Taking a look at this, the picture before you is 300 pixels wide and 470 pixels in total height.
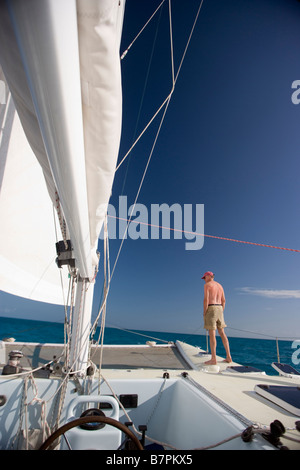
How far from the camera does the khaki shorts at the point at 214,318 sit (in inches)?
124

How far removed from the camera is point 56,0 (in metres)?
0.37

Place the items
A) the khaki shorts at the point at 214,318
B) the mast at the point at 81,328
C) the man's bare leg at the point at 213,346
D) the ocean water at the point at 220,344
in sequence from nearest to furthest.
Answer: the mast at the point at 81,328
the man's bare leg at the point at 213,346
the khaki shorts at the point at 214,318
the ocean water at the point at 220,344

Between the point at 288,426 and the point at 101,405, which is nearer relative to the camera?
the point at 288,426

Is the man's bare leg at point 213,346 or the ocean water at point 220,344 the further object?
the ocean water at point 220,344

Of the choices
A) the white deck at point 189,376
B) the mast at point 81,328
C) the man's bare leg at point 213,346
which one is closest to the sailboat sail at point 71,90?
the mast at point 81,328

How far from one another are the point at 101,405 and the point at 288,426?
1.46 metres

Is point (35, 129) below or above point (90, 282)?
above

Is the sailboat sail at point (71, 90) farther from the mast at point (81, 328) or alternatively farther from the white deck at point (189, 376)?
the white deck at point (189, 376)

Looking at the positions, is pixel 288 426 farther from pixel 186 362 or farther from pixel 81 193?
pixel 186 362

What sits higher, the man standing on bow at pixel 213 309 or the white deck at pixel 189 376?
the man standing on bow at pixel 213 309

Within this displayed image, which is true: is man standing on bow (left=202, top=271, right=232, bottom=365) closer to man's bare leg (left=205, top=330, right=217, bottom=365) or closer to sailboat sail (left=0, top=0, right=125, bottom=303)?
man's bare leg (left=205, top=330, right=217, bottom=365)

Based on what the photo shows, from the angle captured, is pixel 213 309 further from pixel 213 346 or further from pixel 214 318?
pixel 213 346

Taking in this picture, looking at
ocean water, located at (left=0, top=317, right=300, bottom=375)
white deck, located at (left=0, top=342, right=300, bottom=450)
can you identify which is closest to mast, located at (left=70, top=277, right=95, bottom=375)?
white deck, located at (left=0, top=342, right=300, bottom=450)

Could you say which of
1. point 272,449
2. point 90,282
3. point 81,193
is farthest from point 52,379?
point 81,193
